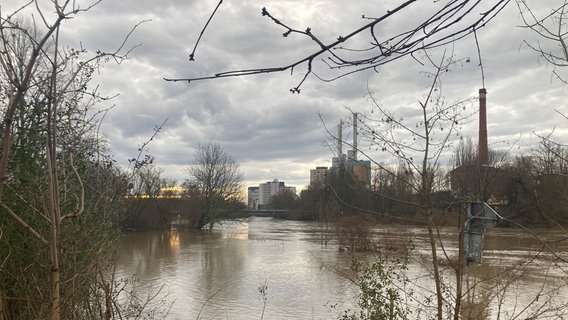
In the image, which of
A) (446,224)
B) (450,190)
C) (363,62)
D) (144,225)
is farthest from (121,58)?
(144,225)

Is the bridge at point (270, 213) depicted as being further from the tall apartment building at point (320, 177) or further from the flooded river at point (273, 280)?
the flooded river at point (273, 280)

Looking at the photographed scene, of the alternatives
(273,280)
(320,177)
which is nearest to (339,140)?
(273,280)

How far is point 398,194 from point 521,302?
956 cm

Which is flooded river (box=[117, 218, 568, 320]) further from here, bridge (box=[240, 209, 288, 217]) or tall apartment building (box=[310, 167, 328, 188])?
bridge (box=[240, 209, 288, 217])

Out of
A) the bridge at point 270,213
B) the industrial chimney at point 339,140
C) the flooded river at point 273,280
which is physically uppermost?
the industrial chimney at point 339,140

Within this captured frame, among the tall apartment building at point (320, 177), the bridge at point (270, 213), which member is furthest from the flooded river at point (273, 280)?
the bridge at point (270, 213)

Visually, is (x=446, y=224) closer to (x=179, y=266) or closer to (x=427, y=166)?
(x=427, y=166)

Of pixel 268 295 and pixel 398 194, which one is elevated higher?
pixel 398 194

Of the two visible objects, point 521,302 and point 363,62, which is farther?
point 521,302

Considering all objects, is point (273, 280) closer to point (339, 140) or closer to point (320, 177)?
point (320, 177)

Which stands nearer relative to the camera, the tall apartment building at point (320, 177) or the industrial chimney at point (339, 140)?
the industrial chimney at point (339, 140)

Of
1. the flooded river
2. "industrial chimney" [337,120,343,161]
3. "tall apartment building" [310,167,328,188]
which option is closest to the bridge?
"tall apartment building" [310,167,328,188]

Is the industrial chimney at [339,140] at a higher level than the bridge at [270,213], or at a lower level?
higher

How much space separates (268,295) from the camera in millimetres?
14117
